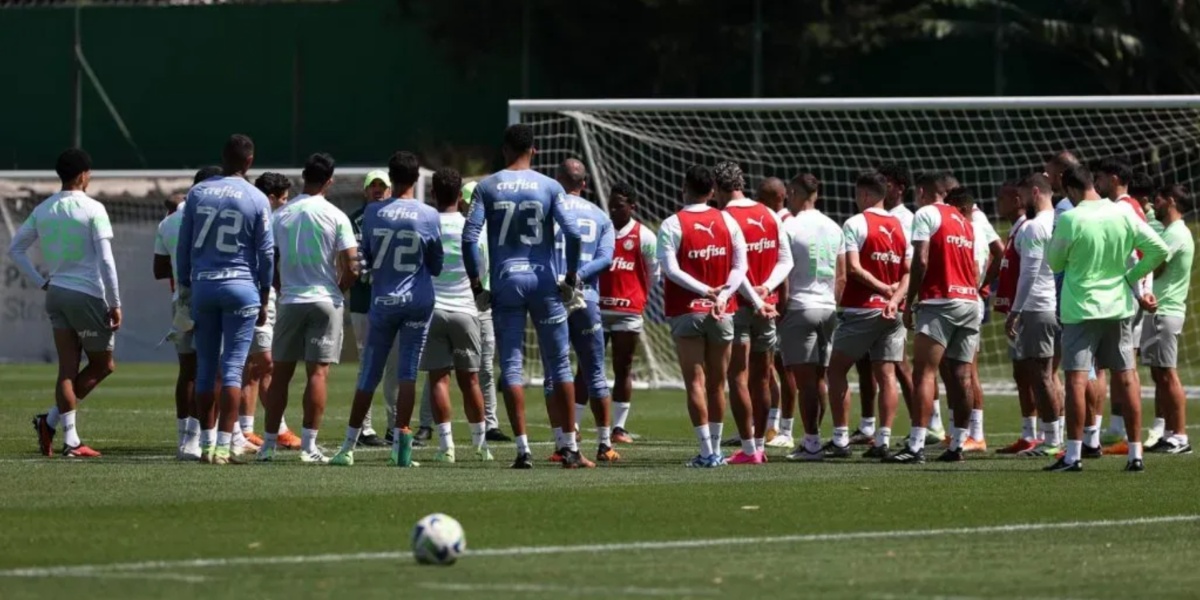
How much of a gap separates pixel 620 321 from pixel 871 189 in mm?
3213

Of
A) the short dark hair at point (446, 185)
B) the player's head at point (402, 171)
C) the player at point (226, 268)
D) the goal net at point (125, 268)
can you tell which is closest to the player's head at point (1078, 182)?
the short dark hair at point (446, 185)

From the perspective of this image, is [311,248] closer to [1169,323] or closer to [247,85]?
[1169,323]

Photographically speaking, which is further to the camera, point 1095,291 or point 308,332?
point 308,332

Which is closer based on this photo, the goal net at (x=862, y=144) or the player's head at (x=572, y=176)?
the player's head at (x=572, y=176)

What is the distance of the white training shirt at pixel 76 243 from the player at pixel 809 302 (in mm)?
5156

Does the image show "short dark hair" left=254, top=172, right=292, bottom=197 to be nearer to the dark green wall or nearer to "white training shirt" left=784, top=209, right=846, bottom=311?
"white training shirt" left=784, top=209, right=846, bottom=311

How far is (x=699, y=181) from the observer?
603 inches

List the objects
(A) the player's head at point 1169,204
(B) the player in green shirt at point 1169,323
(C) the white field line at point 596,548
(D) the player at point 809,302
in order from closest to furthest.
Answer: (C) the white field line at point 596,548 < (D) the player at point 809,302 < (B) the player in green shirt at point 1169,323 < (A) the player's head at point 1169,204

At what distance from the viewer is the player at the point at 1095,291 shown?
1499 centimetres

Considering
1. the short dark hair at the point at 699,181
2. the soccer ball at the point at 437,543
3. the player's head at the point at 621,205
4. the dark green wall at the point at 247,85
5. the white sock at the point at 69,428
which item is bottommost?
the white sock at the point at 69,428

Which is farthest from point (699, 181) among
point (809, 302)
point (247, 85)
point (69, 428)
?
point (247, 85)

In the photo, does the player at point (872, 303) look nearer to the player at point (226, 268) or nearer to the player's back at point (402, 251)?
the player's back at point (402, 251)

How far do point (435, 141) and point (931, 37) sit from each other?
11.1 metres

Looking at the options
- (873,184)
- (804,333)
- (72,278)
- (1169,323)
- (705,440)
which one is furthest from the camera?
(1169,323)
